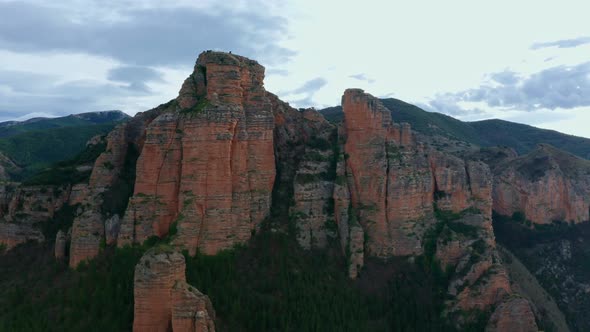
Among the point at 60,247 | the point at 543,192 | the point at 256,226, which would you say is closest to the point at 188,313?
the point at 256,226

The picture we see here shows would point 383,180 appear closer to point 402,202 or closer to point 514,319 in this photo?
point 402,202

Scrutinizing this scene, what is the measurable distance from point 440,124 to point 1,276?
5605 inches

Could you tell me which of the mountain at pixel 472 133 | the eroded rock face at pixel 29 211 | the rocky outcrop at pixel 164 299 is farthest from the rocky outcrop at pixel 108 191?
the mountain at pixel 472 133

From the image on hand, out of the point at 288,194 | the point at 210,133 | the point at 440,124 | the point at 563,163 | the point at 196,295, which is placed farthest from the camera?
the point at 440,124

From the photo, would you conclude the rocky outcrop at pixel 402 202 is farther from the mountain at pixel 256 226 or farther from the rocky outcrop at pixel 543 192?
the rocky outcrop at pixel 543 192

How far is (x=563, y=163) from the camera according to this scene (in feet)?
308

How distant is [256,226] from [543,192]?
186 feet

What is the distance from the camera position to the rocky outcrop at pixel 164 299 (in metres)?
42.6

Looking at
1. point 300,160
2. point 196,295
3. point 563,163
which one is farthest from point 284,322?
point 563,163

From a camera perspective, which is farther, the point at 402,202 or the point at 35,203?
the point at 402,202

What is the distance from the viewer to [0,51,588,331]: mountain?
166ft

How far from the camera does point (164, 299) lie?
4381 cm

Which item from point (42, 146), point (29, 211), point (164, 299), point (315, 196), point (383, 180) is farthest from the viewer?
point (42, 146)

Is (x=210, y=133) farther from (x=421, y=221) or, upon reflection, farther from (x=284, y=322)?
(x=421, y=221)
